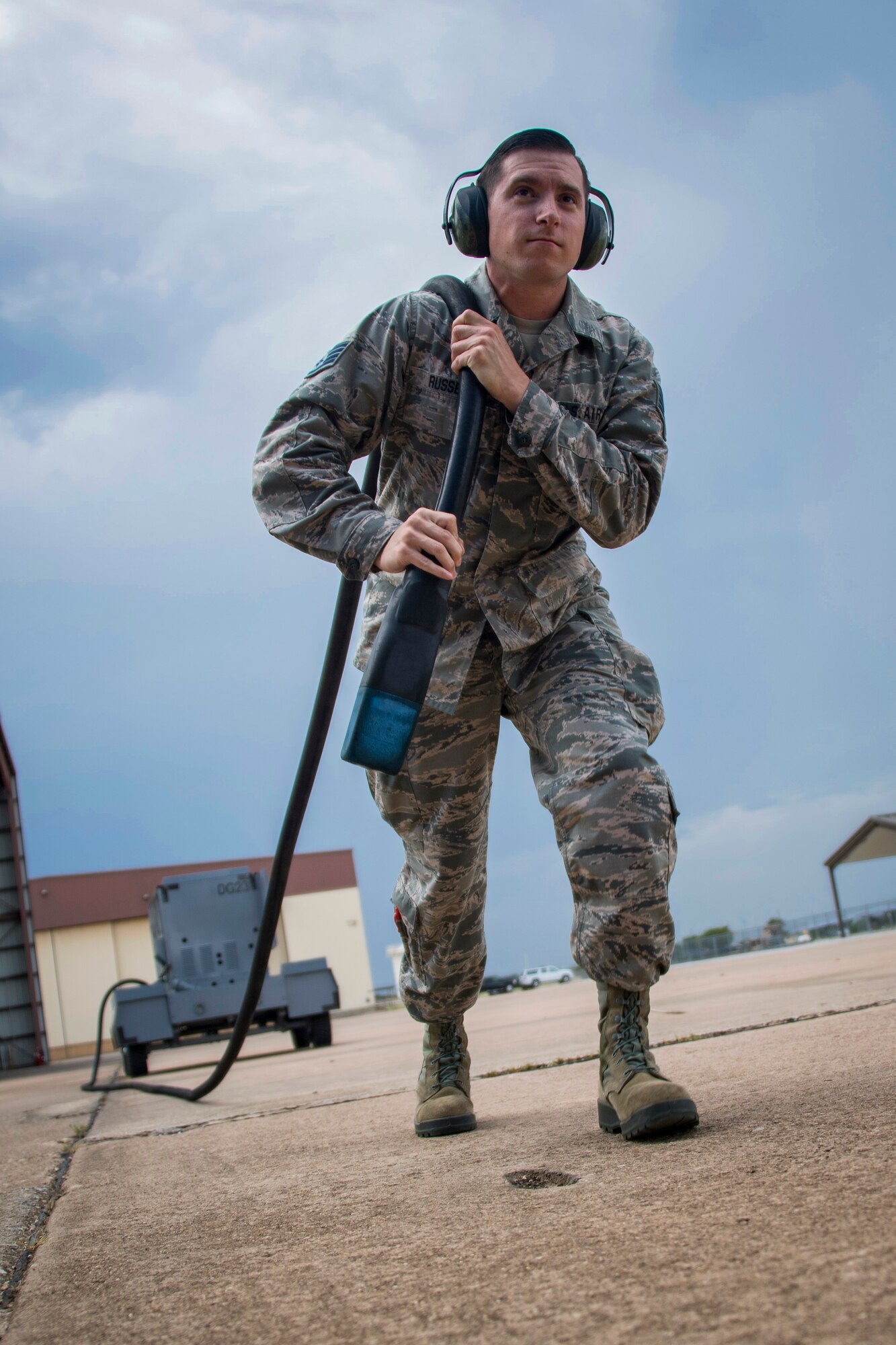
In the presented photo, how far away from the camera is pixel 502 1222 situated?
1141 mm

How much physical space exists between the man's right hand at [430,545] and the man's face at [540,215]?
692mm

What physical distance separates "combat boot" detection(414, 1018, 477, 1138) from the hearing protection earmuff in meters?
1.69

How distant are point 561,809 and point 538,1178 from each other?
0.66 meters

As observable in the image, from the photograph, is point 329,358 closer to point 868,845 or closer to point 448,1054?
point 448,1054

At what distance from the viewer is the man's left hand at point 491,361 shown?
2.03 metres

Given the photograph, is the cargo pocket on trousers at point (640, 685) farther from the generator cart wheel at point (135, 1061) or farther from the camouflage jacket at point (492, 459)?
the generator cart wheel at point (135, 1061)

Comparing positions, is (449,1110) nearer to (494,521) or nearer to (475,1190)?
(475,1190)

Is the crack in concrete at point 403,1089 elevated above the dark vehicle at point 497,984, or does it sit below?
above

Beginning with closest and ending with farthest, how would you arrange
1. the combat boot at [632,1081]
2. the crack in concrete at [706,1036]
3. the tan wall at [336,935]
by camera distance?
the combat boot at [632,1081], the crack in concrete at [706,1036], the tan wall at [336,935]

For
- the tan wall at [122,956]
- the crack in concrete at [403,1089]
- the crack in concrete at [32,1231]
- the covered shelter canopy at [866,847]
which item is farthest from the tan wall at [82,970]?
the crack in concrete at [32,1231]

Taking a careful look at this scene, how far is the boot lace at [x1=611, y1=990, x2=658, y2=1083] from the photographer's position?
177 cm

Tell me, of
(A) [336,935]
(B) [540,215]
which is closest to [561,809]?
(B) [540,215]

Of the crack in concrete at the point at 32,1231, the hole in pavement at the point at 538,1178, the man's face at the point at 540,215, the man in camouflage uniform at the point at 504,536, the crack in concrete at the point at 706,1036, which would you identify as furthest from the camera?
the crack in concrete at the point at 706,1036

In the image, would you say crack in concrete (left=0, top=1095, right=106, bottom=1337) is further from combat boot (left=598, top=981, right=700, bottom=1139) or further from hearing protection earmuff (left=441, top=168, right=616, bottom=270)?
hearing protection earmuff (left=441, top=168, right=616, bottom=270)
